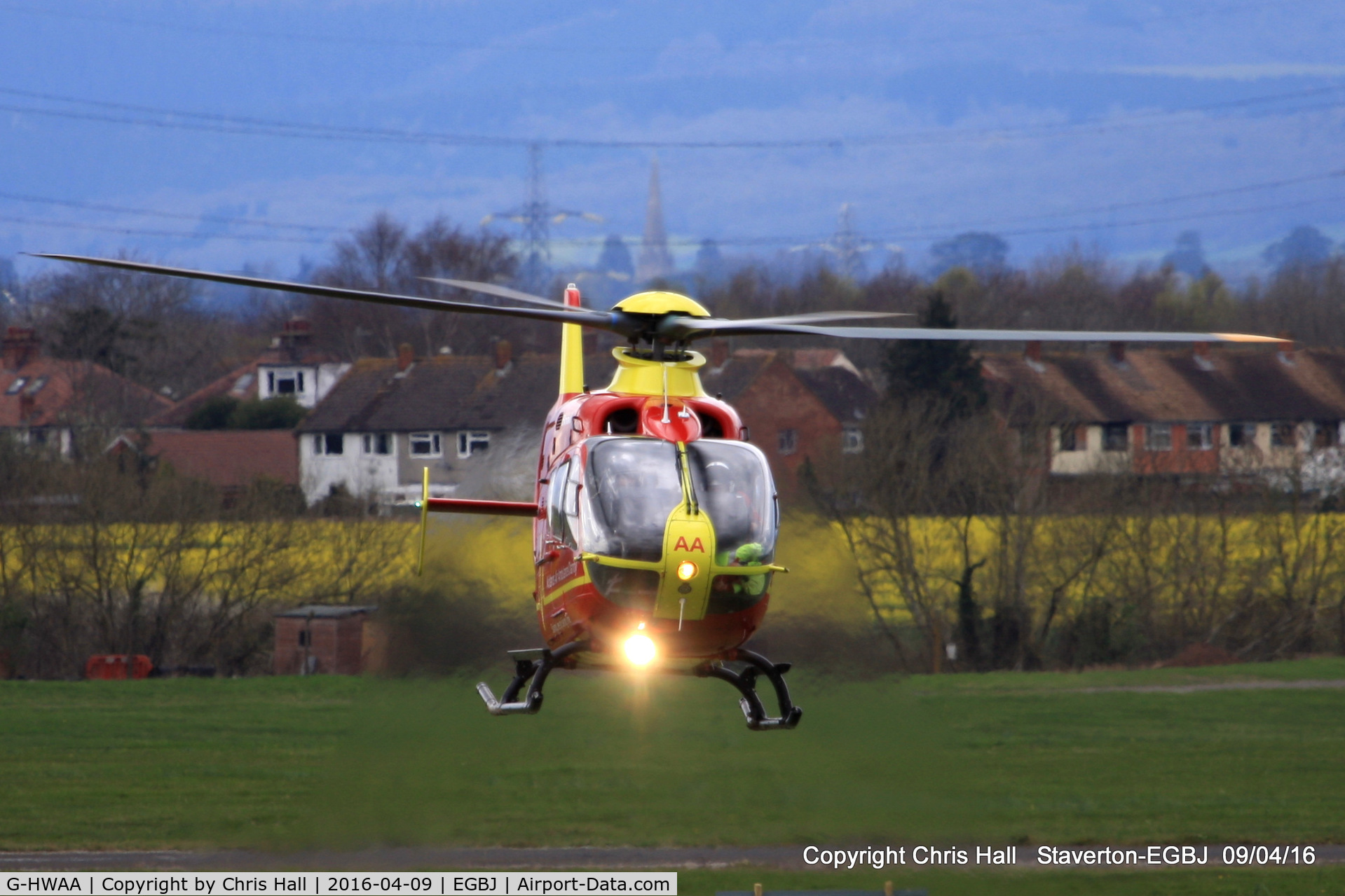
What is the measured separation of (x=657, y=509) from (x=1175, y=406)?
174ft

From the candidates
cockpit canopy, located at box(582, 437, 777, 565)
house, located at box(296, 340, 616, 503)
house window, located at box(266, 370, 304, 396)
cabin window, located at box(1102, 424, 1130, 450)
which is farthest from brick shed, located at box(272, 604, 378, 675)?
house window, located at box(266, 370, 304, 396)

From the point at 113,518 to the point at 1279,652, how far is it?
108 feet

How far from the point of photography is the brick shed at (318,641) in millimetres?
40156

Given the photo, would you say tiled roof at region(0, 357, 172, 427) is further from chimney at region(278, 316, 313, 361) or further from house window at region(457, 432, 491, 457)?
house window at region(457, 432, 491, 457)

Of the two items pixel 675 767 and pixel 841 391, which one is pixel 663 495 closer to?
pixel 675 767

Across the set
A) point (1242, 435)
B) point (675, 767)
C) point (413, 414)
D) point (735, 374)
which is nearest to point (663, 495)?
point (675, 767)

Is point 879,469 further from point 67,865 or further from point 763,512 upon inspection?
point 763,512

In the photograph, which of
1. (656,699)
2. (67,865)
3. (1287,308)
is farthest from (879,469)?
(1287,308)

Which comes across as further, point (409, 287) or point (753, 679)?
point (409, 287)

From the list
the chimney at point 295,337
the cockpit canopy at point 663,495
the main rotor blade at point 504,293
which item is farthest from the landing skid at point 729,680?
the chimney at point 295,337

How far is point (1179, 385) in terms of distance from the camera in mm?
64375

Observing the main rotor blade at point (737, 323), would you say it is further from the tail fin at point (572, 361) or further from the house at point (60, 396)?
the house at point (60, 396)

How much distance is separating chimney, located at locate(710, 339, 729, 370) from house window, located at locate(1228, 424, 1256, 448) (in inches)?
655

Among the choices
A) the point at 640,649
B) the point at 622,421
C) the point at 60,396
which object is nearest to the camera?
the point at 640,649
